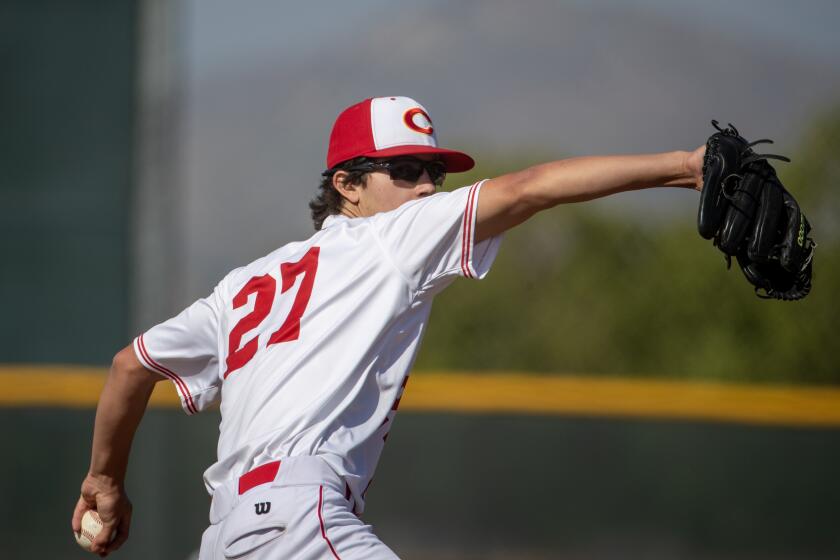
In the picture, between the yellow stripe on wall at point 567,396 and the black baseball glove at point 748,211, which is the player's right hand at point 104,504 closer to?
the black baseball glove at point 748,211

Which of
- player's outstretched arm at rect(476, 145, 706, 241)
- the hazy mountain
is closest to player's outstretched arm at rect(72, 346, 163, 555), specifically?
player's outstretched arm at rect(476, 145, 706, 241)

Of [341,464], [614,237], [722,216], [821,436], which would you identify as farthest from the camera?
[614,237]

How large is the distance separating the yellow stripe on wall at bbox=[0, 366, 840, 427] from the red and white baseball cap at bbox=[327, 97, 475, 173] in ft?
9.66

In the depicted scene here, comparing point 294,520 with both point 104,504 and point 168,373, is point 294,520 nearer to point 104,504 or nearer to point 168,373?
point 168,373

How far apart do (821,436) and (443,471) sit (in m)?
1.99

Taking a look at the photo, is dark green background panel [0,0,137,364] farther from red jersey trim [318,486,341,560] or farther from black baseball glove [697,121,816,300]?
black baseball glove [697,121,816,300]

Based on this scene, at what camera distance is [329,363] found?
2188 mm

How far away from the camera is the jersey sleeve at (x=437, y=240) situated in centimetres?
210

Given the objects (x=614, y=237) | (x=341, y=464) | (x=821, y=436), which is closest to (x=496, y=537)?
(x=821, y=436)

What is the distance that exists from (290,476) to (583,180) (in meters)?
0.87

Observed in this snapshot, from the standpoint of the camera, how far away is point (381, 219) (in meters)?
2.24

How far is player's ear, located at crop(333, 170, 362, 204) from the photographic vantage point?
262cm

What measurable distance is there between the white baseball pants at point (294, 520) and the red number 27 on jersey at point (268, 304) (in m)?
0.28

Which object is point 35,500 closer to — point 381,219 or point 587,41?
point 381,219
